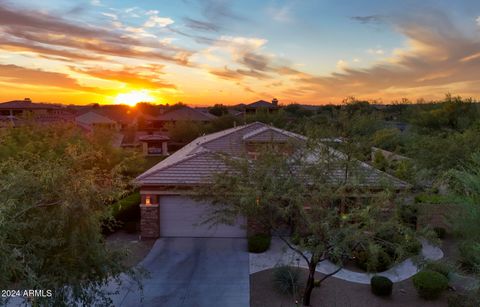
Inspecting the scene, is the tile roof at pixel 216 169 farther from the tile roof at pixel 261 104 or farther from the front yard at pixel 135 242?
the tile roof at pixel 261 104

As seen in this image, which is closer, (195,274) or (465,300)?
(465,300)

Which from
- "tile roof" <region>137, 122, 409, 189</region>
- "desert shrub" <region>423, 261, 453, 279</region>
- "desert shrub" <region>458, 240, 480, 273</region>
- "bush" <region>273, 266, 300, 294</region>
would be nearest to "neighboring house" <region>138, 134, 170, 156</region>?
"tile roof" <region>137, 122, 409, 189</region>

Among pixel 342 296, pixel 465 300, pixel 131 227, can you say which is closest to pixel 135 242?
pixel 131 227

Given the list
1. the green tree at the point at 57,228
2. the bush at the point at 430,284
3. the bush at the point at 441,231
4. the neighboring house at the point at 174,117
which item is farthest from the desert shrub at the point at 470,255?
the neighboring house at the point at 174,117

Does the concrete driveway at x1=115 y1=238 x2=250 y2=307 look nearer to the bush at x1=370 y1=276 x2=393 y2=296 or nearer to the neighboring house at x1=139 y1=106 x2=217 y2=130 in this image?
the bush at x1=370 y1=276 x2=393 y2=296

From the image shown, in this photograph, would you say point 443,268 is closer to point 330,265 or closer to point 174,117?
point 330,265

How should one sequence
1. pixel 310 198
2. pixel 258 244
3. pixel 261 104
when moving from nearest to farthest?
pixel 310 198
pixel 258 244
pixel 261 104

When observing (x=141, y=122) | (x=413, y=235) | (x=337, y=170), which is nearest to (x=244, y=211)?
(x=337, y=170)
